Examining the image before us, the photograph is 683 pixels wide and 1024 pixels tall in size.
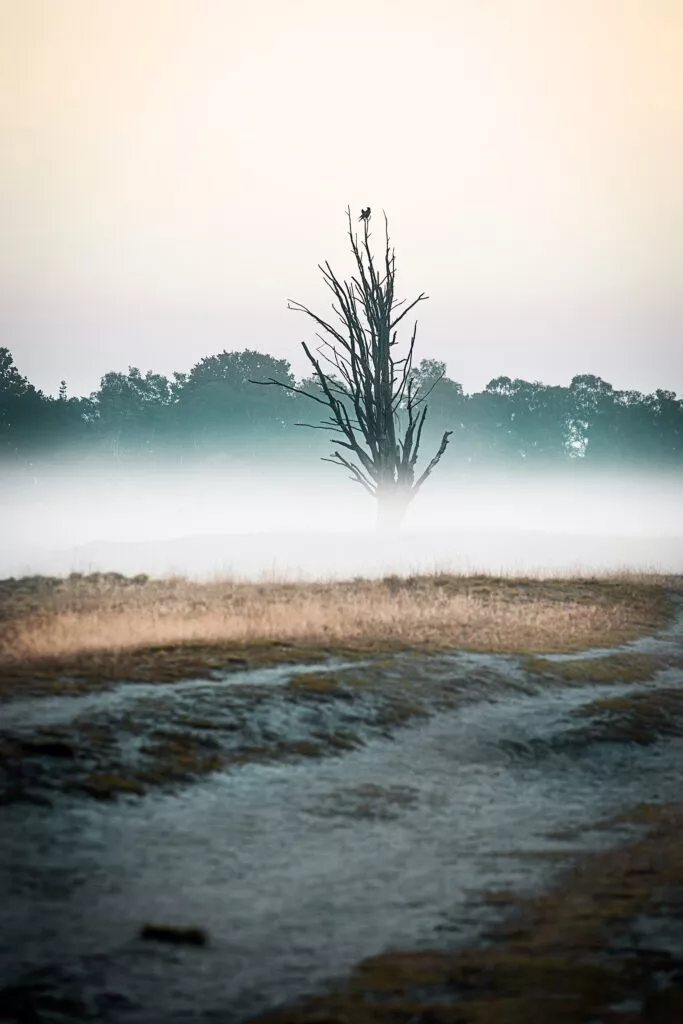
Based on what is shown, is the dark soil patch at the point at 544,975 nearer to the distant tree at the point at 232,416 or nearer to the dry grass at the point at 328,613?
the dry grass at the point at 328,613

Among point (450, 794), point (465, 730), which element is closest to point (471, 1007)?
point (450, 794)

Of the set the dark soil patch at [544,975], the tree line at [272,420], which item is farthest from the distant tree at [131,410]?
the dark soil patch at [544,975]

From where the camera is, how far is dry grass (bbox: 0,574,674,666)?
56.4 ft

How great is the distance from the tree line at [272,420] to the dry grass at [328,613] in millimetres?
61312

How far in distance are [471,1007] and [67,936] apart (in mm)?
2543

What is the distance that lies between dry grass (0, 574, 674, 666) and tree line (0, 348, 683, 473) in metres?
61.3

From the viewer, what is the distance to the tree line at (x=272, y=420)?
95688 millimetres

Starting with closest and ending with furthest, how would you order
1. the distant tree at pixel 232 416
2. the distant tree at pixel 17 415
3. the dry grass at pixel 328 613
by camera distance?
the dry grass at pixel 328 613 < the distant tree at pixel 17 415 < the distant tree at pixel 232 416

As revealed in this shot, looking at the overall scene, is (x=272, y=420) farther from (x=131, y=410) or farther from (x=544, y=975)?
(x=544, y=975)

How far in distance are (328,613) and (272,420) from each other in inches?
3124

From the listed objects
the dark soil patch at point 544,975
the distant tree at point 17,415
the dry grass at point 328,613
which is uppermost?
the distant tree at point 17,415

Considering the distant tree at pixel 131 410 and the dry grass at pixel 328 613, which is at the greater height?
the distant tree at pixel 131 410

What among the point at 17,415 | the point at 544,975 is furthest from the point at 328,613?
the point at 17,415

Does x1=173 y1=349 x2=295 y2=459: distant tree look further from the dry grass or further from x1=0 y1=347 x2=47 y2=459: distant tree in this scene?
the dry grass
